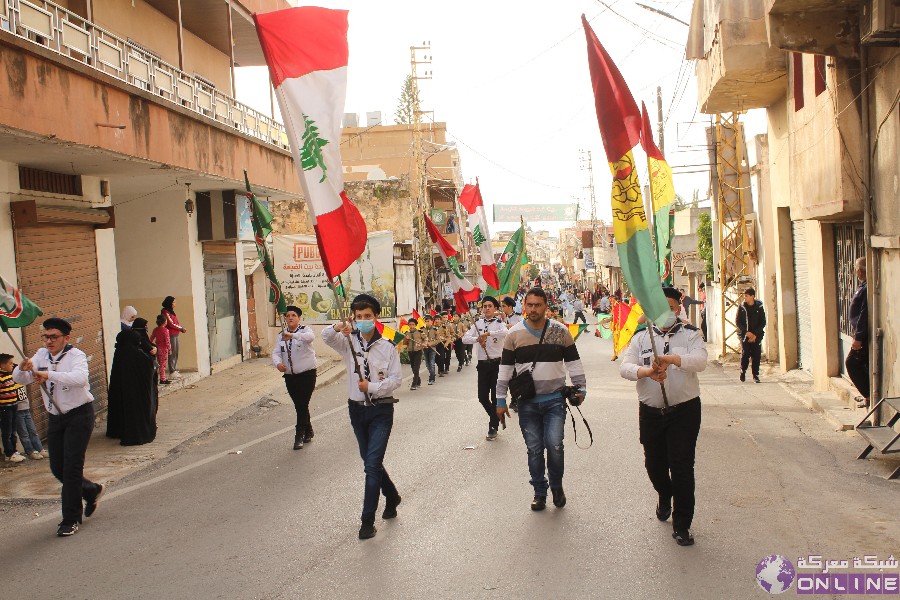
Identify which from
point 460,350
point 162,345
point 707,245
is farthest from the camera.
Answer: point 707,245

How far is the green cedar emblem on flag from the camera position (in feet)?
23.3

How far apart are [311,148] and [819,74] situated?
8.33 metres

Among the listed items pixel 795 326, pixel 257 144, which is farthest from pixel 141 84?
pixel 795 326

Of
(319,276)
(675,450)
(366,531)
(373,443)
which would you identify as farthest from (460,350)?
(675,450)

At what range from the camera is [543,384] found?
22.9 feet

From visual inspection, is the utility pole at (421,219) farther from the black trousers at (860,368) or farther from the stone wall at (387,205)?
the black trousers at (860,368)

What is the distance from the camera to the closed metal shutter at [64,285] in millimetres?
11492

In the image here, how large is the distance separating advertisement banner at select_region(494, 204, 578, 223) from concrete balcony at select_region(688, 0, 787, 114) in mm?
85426

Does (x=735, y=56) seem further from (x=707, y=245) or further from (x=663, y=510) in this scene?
(x=707, y=245)

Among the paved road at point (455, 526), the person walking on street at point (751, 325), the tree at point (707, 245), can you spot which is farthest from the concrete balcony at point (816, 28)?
the tree at point (707, 245)

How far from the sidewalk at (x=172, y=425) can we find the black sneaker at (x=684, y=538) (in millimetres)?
6042

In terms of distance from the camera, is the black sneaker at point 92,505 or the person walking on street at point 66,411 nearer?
the person walking on street at point 66,411

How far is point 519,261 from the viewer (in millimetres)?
19406

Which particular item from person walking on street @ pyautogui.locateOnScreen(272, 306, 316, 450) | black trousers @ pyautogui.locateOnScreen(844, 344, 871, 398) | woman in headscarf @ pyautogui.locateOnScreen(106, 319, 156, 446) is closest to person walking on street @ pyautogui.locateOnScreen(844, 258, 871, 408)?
black trousers @ pyautogui.locateOnScreen(844, 344, 871, 398)
